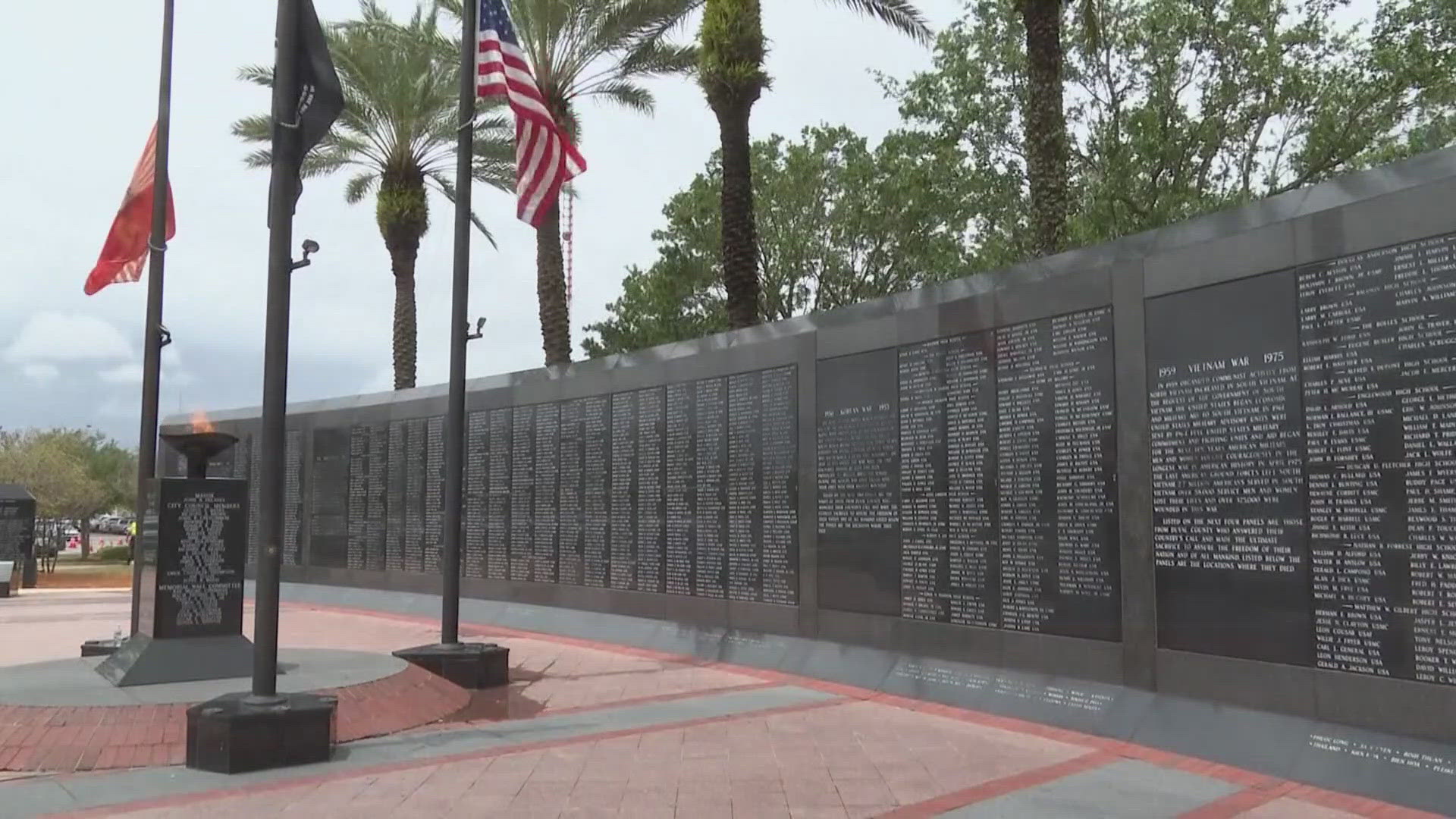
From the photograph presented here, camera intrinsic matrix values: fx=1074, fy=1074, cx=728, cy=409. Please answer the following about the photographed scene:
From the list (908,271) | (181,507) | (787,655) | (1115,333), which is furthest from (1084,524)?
(908,271)

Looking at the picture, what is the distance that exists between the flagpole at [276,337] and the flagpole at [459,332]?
2425mm

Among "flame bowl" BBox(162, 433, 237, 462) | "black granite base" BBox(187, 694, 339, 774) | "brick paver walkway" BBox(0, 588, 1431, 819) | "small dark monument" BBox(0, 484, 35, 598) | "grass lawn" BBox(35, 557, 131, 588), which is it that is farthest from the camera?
"grass lawn" BBox(35, 557, 131, 588)

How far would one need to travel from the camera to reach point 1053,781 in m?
6.34

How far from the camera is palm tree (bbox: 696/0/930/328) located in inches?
562

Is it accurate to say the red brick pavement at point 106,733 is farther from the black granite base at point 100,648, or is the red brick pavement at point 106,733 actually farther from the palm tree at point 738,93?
the palm tree at point 738,93

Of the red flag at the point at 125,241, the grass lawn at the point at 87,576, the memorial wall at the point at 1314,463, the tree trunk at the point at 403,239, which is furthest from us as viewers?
the grass lawn at the point at 87,576

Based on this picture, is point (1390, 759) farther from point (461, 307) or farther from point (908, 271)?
point (908, 271)

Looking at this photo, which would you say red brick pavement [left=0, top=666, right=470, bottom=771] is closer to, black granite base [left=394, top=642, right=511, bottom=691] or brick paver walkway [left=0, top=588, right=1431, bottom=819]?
brick paver walkway [left=0, top=588, right=1431, bottom=819]

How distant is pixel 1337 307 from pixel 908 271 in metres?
23.8

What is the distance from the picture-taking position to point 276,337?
7.00 m

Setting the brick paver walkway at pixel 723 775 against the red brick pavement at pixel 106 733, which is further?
the red brick pavement at pixel 106 733

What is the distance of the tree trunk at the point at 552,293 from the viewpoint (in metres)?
18.4

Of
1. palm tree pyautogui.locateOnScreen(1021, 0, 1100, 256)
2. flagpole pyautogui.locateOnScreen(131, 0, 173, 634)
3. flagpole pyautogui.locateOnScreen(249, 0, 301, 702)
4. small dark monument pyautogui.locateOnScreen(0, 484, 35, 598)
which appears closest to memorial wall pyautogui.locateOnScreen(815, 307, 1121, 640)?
palm tree pyautogui.locateOnScreen(1021, 0, 1100, 256)

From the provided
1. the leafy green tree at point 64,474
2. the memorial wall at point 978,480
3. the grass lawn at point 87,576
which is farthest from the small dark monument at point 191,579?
the leafy green tree at point 64,474
